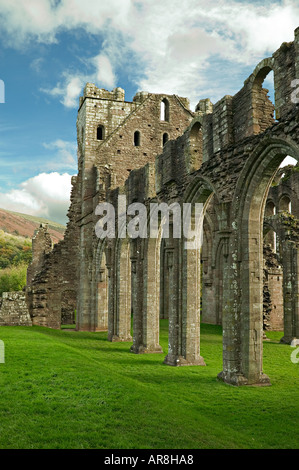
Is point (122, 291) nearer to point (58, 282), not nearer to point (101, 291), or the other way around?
point (101, 291)

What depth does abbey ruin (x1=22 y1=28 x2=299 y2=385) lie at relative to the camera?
9.28 m

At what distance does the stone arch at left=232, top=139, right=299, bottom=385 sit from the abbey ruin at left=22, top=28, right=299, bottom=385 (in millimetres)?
23

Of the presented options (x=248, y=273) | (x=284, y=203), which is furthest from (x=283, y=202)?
(x=248, y=273)

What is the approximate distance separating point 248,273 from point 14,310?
15278 mm

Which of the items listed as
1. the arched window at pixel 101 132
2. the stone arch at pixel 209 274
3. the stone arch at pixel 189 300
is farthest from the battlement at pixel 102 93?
the stone arch at pixel 189 300

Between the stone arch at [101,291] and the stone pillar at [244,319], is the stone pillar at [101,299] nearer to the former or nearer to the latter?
the stone arch at [101,291]

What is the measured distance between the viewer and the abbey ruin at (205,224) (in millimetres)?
9281

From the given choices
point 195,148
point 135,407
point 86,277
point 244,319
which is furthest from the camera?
point 86,277

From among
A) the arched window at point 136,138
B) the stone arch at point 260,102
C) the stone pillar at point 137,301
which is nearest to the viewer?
the stone arch at point 260,102

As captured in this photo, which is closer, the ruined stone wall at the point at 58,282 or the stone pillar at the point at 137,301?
the stone pillar at the point at 137,301

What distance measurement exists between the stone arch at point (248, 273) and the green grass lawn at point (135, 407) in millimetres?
500

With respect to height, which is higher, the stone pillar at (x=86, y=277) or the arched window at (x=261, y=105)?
the arched window at (x=261, y=105)

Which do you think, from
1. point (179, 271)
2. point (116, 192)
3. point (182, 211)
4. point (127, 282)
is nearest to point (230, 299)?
point (179, 271)

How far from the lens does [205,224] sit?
25578 mm
